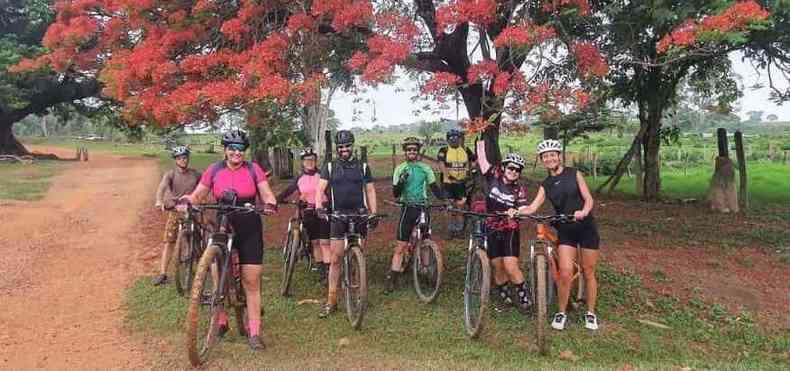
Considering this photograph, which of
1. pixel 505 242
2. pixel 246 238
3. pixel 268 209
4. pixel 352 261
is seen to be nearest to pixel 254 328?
pixel 246 238

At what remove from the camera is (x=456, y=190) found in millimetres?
8695

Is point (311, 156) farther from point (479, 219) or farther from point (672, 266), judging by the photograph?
point (672, 266)

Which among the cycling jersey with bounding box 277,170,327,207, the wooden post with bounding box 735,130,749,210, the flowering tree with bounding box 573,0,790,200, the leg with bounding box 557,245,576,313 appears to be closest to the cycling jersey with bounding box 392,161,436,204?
the cycling jersey with bounding box 277,170,327,207

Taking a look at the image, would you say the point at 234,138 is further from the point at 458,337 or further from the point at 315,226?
the point at 458,337

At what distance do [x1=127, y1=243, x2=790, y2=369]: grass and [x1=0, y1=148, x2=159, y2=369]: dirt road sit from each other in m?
0.35

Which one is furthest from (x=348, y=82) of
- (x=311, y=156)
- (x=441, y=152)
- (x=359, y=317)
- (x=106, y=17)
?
(x=359, y=317)

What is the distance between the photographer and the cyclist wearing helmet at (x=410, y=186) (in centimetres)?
690

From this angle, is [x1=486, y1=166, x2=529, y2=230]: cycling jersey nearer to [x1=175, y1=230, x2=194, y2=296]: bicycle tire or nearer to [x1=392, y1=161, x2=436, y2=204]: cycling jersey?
[x1=392, y1=161, x2=436, y2=204]: cycling jersey

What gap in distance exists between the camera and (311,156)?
7.15 meters

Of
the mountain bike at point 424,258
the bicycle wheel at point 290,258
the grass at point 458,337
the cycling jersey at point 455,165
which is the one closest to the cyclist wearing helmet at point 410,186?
the mountain bike at point 424,258

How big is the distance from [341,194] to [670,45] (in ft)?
13.1

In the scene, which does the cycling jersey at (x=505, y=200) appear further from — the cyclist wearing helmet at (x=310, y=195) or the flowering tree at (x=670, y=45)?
the flowering tree at (x=670, y=45)

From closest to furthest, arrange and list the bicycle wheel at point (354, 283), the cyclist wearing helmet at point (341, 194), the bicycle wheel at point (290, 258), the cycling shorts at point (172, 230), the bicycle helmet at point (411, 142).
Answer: the bicycle wheel at point (354, 283) < the cyclist wearing helmet at point (341, 194) < the bicycle helmet at point (411, 142) < the bicycle wheel at point (290, 258) < the cycling shorts at point (172, 230)

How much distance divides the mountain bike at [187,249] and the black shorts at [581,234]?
4.01 metres
